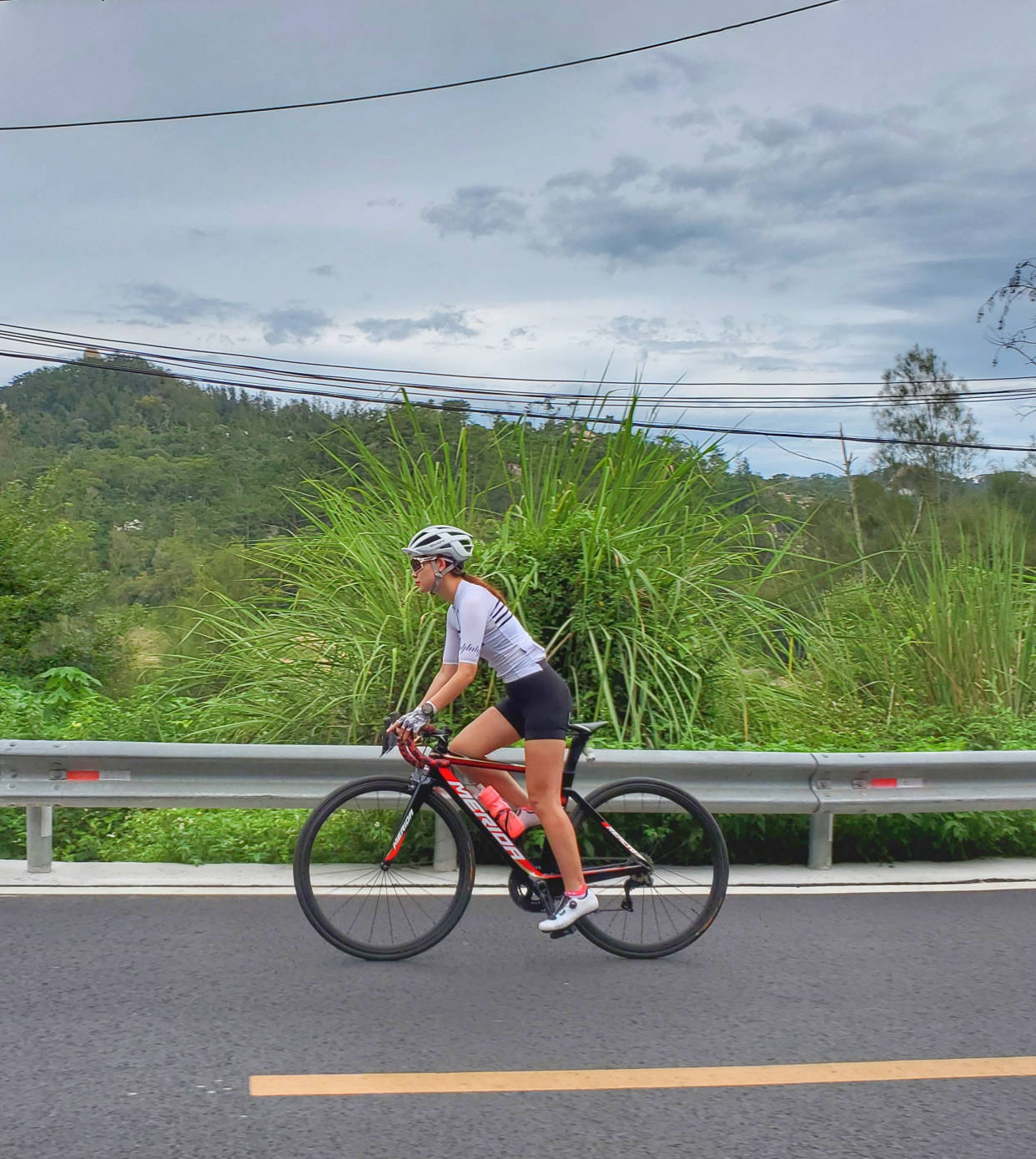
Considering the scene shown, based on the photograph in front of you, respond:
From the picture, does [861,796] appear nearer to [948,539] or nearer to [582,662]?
[582,662]

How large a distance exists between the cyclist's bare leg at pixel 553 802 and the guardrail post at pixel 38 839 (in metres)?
2.66

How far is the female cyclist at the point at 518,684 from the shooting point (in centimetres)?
490

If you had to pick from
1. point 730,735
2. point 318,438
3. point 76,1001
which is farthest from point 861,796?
point 318,438

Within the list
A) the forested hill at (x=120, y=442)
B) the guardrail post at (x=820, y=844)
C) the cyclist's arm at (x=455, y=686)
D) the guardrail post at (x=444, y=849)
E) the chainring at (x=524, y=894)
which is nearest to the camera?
the cyclist's arm at (x=455, y=686)

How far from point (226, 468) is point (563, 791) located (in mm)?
43741

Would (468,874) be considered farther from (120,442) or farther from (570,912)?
(120,442)

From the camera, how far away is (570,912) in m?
4.96

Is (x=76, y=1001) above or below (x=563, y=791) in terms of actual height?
below

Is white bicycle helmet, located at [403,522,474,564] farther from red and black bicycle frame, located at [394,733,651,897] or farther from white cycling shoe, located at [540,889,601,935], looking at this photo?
white cycling shoe, located at [540,889,601,935]

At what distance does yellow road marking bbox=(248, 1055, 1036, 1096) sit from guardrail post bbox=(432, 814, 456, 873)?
1.64 m

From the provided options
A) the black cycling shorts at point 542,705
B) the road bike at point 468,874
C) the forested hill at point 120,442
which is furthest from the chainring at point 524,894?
the forested hill at point 120,442

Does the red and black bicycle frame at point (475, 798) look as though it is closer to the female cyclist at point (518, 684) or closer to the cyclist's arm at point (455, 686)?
the female cyclist at point (518, 684)

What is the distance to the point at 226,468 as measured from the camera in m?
47.0

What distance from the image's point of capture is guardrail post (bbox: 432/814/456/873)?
5496 millimetres
